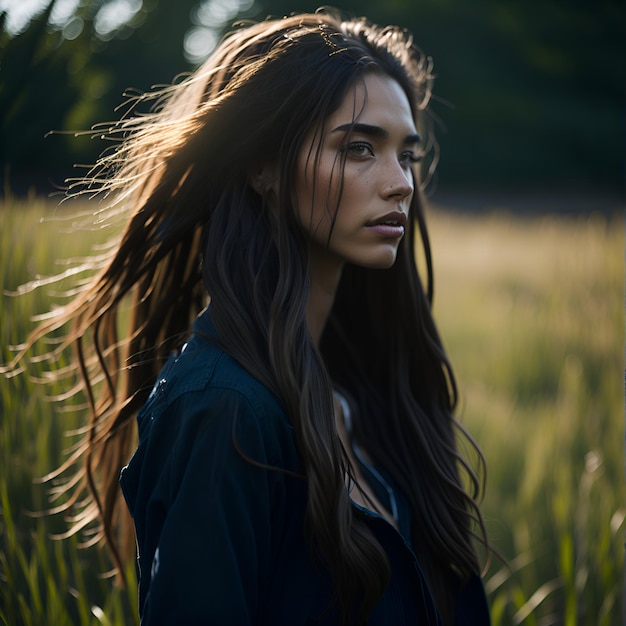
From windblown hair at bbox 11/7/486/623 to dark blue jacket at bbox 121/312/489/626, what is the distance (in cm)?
5

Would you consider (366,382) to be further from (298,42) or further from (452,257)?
(452,257)

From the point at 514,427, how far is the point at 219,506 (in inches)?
109

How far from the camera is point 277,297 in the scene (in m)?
1.39

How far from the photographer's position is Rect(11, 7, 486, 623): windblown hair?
132 cm

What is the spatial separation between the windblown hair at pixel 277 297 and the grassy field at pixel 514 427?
145mm

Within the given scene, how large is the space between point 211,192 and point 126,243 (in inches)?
8.4

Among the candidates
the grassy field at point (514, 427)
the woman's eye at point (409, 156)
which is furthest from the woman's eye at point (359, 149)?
the grassy field at point (514, 427)

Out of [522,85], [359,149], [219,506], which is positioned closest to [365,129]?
[359,149]

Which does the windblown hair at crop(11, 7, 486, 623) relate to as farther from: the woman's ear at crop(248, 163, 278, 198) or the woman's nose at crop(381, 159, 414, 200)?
the woman's nose at crop(381, 159, 414, 200)

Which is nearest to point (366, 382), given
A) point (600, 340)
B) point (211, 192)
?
point (211, 192)

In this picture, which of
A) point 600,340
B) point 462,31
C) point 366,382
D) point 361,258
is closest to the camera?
point 361,258

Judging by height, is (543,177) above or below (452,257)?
above

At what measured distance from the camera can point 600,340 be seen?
4.55 m

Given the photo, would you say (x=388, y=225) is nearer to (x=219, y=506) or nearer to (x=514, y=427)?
(x=219, y=506)
